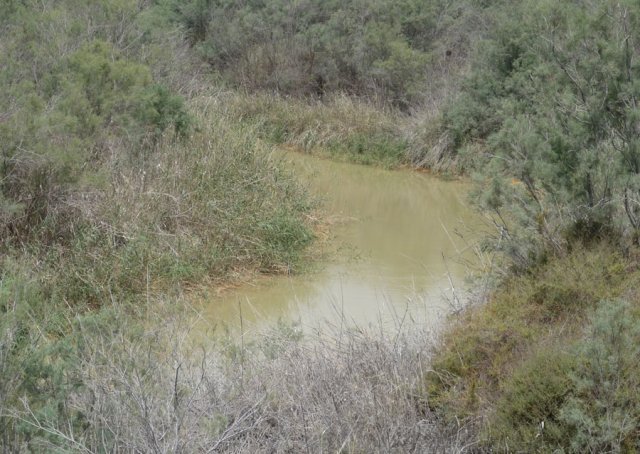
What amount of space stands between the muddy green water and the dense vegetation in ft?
1.50

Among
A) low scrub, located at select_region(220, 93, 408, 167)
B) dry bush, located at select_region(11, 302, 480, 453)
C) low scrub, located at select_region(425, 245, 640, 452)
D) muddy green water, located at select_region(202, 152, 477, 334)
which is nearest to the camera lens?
dry bush, located at select_region(11, 302, 480, 453)

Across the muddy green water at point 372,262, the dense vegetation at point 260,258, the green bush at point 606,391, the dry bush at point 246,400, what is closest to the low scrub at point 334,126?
the muddy green water at point 372,262

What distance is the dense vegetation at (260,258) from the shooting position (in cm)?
416

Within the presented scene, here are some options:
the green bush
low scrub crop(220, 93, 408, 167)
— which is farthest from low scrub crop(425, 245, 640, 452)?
low scrub crop(220, 93, 408, 167)

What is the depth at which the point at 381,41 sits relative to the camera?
19.7 m

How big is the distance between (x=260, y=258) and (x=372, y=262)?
4.75 ft

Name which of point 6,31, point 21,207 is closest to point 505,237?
point 21,207

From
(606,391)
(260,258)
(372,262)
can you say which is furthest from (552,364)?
(372,262)

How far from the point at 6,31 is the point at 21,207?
3322mm

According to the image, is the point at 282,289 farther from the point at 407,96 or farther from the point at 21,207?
the point at 407,96

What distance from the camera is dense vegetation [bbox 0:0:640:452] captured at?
4164 mm

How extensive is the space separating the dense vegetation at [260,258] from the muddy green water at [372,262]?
0.46 m

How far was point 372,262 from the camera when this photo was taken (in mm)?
10422

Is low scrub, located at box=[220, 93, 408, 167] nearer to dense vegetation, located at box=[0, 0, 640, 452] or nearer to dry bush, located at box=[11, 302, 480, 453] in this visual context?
dense vegetation, located at box=[0, 0, 640, 452]
